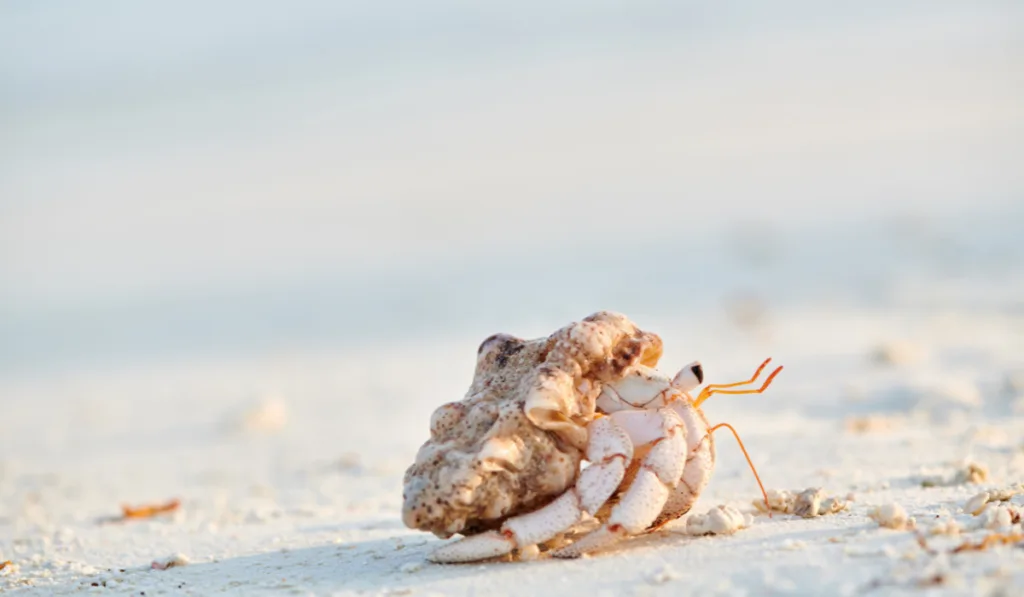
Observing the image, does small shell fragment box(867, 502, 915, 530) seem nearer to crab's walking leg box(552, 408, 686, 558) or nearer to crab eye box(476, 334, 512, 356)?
crab's walking leg box(552, 408, 686, 558)

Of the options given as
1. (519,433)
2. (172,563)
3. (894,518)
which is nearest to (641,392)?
(519,433)

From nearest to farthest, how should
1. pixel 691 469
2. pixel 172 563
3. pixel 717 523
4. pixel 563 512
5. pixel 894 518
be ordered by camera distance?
pixel 894 518 → pixel 563 512 → pixel 717 523 → pixel 691 469 → pixel 172 563

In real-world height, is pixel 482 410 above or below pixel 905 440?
above

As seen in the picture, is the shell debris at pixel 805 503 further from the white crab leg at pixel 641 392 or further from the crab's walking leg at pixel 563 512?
the crab's walking leg at pixel 563 512

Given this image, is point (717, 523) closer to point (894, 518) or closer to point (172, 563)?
point (894, 518)

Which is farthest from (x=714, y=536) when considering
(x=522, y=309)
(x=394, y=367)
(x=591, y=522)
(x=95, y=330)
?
(x=95, y=330)

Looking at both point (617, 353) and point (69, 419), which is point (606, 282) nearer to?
point (69, 419)
